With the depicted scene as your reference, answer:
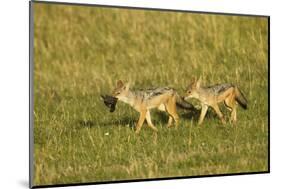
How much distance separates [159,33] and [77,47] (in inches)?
27.0

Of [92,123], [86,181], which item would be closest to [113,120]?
[92,123]

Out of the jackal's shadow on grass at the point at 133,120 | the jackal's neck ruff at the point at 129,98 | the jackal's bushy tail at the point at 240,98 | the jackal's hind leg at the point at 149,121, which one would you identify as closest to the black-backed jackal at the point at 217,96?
the jackal's bushy tail at the point at 240,98

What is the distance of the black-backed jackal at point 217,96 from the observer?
19.8 feet

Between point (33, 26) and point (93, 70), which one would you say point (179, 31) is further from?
point (33, 26)

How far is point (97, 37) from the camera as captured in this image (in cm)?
569

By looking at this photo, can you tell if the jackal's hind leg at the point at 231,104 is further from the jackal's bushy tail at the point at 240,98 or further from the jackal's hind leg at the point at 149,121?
the jackal's hind leg at the point at 149,121

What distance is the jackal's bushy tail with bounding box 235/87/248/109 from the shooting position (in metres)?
6.16

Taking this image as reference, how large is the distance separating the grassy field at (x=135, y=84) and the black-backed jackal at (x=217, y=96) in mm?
52

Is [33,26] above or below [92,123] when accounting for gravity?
above

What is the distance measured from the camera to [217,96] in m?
6.11

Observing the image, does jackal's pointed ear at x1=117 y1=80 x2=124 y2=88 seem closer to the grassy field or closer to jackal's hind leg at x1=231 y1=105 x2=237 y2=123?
the grassy field

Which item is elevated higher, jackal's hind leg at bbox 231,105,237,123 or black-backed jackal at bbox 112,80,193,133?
black-backed jackal at bbox 112,80,193,133

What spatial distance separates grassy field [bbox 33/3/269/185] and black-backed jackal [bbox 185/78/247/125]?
0.05 metres

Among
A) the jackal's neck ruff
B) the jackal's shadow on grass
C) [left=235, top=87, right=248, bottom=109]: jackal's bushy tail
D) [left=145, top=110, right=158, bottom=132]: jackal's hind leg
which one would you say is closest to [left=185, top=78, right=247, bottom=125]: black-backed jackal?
[left=235, top=87, right=248, bottom=109]: jackal's bushy tail
